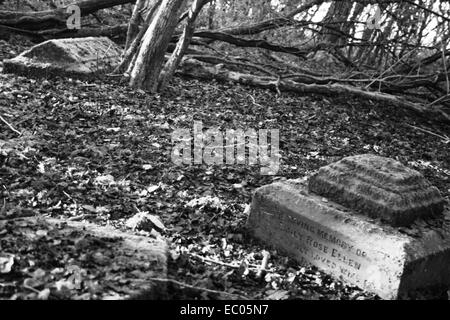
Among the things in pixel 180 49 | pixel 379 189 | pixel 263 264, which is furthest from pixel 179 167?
pixel 180 49

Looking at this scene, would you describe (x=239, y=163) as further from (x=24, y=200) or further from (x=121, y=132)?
(x=24, y=200)

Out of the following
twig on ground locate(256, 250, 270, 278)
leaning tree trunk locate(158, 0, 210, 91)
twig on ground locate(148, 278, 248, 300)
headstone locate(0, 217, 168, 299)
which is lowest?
twig on ground locate(256, 250, 270, 278)

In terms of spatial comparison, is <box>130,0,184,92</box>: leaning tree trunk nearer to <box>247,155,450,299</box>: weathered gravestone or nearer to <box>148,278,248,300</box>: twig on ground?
<box>247,155,450,299</box>: weathered gravestone

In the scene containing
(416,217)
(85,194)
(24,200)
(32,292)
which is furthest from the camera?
(85,194)

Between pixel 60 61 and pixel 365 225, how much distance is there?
5.86 meters

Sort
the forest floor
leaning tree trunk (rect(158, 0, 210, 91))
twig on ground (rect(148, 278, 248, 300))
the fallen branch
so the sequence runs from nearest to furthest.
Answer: twig on ground (rect(148, 278, 248, 300)) → the forest floor → leaning tree trunk (rect(158, 0, 210, 91)) → the fallen branch

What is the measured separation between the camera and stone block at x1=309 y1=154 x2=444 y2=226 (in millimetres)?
3531

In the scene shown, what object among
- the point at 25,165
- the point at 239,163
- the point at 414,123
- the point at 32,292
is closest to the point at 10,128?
the point at 25,165

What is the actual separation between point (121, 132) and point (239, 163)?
149 cm

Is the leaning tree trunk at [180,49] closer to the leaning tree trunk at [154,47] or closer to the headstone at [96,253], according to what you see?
the leaning tree trunk at [154,47]

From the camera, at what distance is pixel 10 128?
5406 millimetres

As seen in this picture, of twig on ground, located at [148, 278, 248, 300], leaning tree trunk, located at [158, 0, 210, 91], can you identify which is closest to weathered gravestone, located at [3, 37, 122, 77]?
leaning tree trunk, located at [158, 0, 210, 91]

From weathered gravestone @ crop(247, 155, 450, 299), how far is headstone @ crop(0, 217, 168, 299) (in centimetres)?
109

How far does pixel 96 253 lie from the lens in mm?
2982
